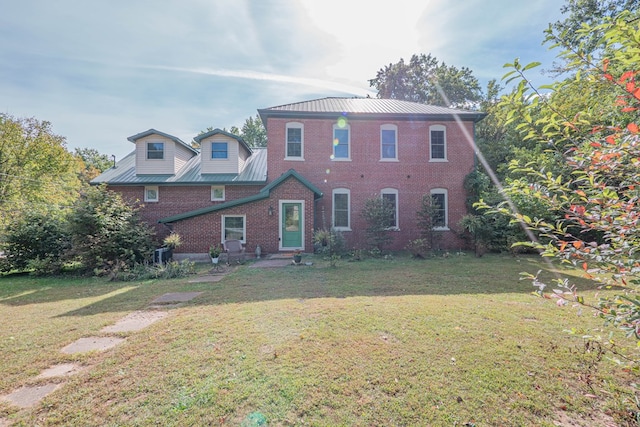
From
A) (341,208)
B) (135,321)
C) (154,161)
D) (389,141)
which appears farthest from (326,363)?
(154,161)

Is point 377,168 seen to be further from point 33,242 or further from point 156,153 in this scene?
point 33,242

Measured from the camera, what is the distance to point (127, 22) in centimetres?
695

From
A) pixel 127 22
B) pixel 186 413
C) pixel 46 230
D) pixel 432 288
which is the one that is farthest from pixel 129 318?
pixel 46 230

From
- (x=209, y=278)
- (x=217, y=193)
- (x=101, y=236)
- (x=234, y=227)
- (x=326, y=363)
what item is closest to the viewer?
(x=326, y=363)

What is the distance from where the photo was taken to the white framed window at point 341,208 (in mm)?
13656

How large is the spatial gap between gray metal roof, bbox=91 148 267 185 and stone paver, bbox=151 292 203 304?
765 cm

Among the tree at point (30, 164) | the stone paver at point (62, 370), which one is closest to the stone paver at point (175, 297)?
the stone paver at point (62, 370)

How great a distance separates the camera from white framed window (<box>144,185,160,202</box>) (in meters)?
13.7

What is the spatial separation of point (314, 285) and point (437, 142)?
11.4 metres

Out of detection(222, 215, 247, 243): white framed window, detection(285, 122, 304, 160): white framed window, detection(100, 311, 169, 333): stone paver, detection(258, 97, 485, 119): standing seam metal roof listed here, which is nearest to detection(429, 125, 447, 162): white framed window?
detection(258, 97, 485, 119): standing seam metal roof

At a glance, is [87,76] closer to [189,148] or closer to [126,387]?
[189,148]

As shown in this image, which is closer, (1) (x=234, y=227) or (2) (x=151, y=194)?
(1) (x=234, y=227)

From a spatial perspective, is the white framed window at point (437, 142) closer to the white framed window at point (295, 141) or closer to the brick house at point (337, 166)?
the brick house at point (337, 166)

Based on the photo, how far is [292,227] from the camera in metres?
12.4
